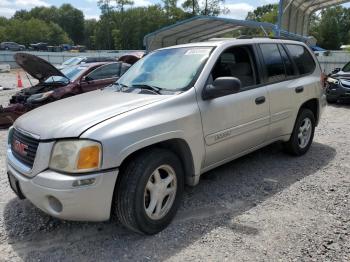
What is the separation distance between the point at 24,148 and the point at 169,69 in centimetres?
179

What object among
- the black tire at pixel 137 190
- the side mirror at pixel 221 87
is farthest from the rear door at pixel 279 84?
the black tire at pixel 137 190

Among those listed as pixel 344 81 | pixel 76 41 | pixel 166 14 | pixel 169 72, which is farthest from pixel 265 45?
pixel 76 41

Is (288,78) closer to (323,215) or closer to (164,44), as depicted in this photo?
(323,215)

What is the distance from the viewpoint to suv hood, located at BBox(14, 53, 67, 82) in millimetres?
7895

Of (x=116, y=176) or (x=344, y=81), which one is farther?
(x=344, y=81)

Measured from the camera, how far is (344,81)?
10836 millimetres

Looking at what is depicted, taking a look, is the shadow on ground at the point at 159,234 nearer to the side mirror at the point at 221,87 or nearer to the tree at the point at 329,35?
the side mirror at the point at 221,87

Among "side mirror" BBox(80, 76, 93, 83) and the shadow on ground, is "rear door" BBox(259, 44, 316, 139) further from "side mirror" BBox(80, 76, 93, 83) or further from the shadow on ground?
"side mirror" BBox(80, 76, 93, 83)

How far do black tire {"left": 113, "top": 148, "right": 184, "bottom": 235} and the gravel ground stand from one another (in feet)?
0.61

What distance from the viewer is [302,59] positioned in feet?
17.9

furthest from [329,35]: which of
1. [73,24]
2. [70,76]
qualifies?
[73,24]

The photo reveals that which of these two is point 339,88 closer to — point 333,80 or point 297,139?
point 333,80

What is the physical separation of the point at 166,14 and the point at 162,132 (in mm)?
75113

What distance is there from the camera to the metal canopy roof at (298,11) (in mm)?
22048
